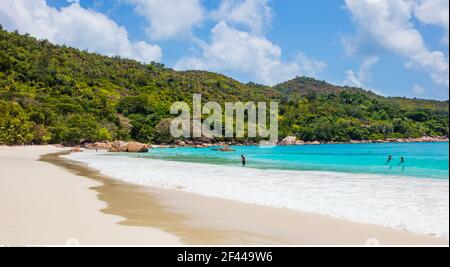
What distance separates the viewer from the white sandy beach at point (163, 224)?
27.4 ft

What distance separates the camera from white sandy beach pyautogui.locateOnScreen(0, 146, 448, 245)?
8.34 metres

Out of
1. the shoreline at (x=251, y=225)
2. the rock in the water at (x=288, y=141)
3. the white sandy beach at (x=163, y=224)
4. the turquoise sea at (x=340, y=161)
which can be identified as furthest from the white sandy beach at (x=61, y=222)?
the rock in the water at (x=288, y=141)

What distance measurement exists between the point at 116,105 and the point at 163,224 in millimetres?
112958

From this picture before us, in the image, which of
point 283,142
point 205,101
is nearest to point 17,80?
point 205,101

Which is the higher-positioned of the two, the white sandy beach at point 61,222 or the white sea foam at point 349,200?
the white sandy beach at point 61,222

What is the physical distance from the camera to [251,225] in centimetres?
1010

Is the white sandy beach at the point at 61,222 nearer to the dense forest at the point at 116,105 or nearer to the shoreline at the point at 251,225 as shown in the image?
the shoreline at the point at 251,225

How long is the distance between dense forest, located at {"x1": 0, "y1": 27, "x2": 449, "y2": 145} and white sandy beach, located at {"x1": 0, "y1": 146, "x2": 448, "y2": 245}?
6188 cm

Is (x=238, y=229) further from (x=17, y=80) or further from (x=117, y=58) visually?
(x=117, y=58)

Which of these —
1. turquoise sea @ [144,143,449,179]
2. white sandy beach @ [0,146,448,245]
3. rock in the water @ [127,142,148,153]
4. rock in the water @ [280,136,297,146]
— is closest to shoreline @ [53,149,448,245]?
white sandy beach @ [0,146,448,245]

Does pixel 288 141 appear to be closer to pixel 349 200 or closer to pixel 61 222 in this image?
pixel 349 200

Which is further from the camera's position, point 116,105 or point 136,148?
point 116,105

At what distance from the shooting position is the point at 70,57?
463 feet

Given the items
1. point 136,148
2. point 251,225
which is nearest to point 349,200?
point 251,225
